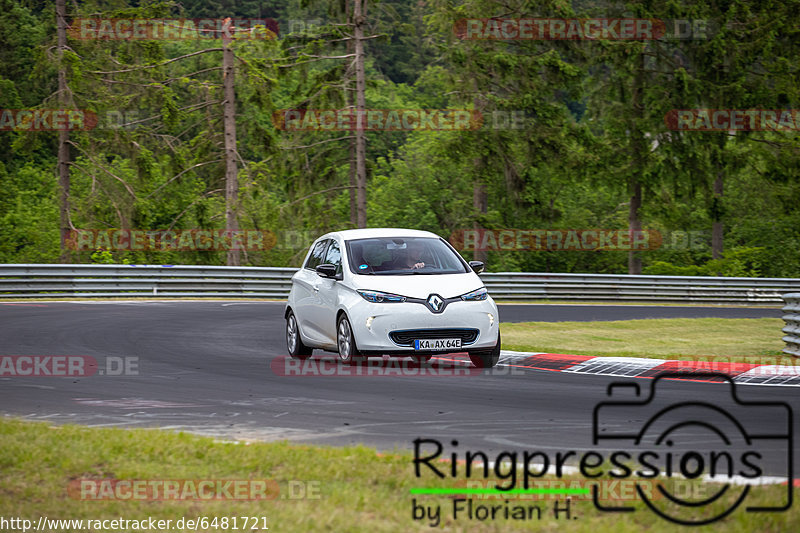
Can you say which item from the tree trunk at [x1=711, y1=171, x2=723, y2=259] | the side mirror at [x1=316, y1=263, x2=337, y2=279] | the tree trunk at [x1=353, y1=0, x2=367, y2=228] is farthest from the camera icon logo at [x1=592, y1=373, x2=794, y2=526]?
the tree trunk at [x1=711, y1=171, x2=723, y2=259]

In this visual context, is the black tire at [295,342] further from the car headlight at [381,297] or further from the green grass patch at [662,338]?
the green grass patch at [662,338]

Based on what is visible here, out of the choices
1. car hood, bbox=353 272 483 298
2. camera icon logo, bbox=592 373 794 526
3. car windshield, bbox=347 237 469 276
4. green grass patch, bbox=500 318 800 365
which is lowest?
green grass patch, bbox=500 318 800 365

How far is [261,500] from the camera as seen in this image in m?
5.64

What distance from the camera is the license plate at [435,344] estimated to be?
12.0 meters

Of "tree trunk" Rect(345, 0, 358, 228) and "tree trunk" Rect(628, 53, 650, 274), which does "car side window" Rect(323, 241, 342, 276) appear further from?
"tree trunk" Rect(628, 53, 650, 274)

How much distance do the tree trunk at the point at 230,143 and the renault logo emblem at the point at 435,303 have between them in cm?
2558

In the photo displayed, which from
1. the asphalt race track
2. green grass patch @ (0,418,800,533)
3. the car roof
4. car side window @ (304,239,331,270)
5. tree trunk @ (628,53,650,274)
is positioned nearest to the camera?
green grass patch @ (0,418,800,533)

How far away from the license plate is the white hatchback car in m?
0.01

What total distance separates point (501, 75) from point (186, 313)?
21.5m

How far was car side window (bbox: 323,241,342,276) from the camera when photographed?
13.3m

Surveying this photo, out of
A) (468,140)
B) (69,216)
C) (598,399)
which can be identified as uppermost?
(468,140)

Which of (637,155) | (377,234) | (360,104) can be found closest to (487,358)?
(377,234)

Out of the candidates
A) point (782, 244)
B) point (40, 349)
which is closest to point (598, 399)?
point (40, 349)

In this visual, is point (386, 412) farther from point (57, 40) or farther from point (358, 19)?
point (57, 40)
